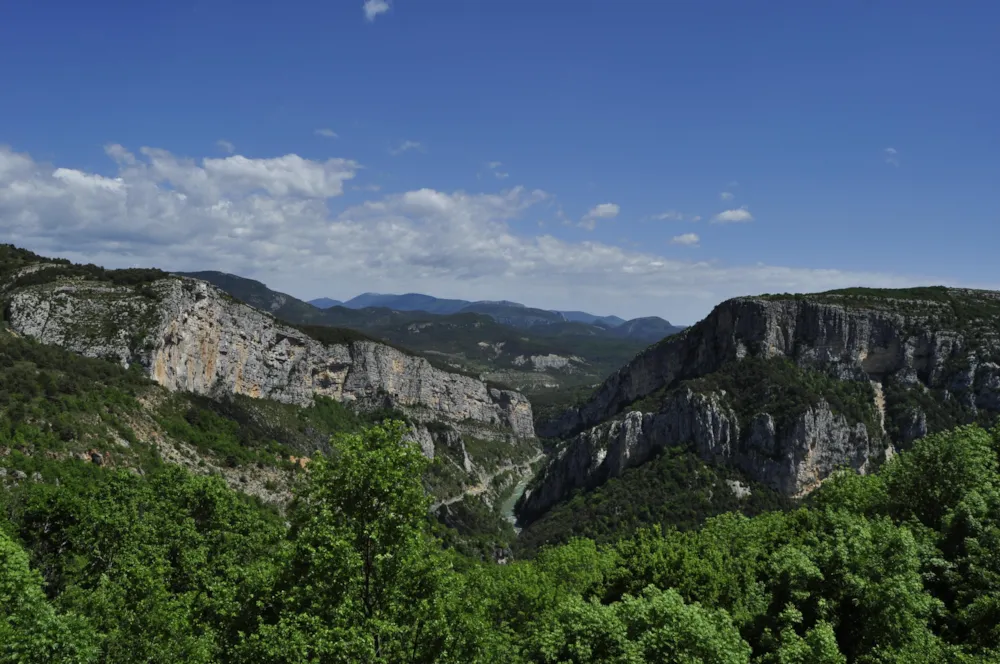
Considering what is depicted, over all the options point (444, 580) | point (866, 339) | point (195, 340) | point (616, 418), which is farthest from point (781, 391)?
point (444, 580)

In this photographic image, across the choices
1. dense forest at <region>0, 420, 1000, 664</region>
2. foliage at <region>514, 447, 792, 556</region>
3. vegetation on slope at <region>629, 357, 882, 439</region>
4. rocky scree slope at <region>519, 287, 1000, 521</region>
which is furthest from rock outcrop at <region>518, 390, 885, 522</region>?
dense forest at <region>0, 420, 1000, 664</region>

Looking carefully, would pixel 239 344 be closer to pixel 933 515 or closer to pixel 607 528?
pixel 607 528

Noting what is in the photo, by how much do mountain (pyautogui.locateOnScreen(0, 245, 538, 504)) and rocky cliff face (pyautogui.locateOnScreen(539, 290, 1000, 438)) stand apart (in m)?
88.0

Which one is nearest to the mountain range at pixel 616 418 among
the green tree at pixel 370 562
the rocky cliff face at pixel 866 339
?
the rocky cliff face at pixel 866 339

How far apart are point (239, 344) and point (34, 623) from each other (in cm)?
12293

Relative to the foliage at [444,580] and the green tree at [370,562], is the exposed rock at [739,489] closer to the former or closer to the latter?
the foliage at [444,580]

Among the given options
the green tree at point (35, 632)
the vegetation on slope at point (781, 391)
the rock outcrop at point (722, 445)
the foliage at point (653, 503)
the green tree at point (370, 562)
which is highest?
the green tree at point (370, 562)

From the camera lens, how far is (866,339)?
140 m

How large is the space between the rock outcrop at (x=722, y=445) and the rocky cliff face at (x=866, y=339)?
70.2ft

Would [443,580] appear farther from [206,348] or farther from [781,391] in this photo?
[781,391]

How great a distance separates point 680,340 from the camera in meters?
182

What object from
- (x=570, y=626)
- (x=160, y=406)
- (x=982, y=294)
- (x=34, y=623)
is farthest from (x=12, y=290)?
(x=982, y=294)

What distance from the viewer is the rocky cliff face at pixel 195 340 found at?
91.7 m

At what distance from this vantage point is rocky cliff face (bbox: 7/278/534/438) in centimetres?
9169
